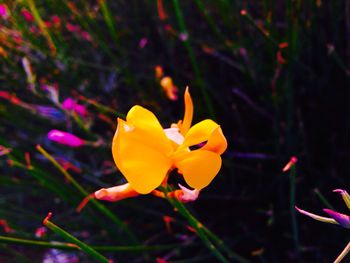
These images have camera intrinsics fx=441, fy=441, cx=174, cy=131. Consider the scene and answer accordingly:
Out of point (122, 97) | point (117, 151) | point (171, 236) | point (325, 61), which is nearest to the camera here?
point (117, 151)

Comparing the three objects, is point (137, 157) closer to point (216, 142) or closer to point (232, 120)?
point (216, 142)

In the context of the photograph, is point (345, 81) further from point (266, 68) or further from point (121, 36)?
point (121, 36)

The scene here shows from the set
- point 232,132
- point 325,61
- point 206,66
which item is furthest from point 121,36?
point 325,61

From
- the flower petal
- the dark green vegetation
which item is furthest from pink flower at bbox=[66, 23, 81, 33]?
the flower petal

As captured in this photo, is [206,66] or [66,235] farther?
[206,66]

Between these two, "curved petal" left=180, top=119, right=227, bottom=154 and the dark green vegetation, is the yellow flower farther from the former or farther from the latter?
the dark green vegetation

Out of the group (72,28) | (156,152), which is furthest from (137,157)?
(72,28)

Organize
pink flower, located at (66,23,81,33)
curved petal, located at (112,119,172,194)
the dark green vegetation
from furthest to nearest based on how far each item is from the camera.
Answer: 1. pink flower, located at (66,23,81,33)
2. the dark green vegetation
3. curved petal, located at (112,119,172,194)

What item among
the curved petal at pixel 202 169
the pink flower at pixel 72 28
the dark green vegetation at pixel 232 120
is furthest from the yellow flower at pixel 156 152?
the pink flower at pixel 72 28
